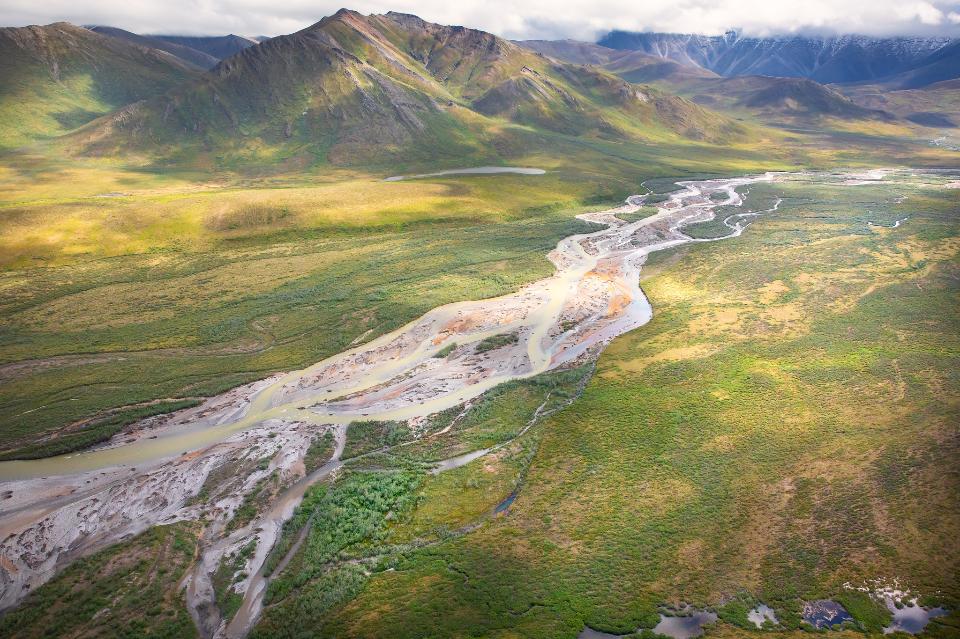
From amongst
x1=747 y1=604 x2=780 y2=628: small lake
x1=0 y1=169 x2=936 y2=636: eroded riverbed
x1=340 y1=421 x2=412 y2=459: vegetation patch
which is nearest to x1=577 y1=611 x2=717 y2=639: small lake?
x1=747 y1=604 x2=780 y2=628: small lake

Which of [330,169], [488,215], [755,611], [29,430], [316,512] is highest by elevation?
[330,169]

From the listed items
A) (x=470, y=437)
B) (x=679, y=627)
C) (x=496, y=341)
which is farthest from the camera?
(x=496, y=341)

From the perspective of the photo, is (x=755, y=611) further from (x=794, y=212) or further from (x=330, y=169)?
(x=330, y=169)

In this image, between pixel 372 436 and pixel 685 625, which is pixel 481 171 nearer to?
pixel 372 436

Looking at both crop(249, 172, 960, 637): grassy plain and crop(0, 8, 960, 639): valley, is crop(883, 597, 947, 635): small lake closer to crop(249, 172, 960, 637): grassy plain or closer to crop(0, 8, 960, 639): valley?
crop(0, 8, 960, 639): valley

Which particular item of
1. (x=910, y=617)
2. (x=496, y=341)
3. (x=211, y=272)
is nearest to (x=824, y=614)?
(x=910, y=617)

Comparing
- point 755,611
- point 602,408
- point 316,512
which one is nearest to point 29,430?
point 316,512
